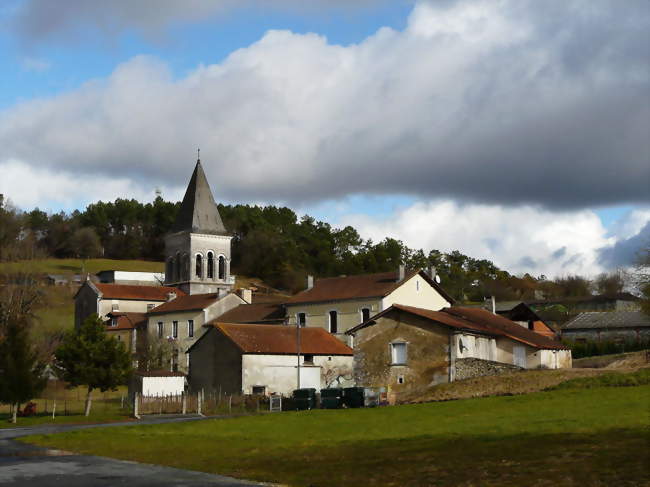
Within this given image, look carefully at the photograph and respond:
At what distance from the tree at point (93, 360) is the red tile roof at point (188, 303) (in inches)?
1229

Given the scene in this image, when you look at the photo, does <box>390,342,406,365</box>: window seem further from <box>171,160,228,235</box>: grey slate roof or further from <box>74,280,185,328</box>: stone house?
<box>171,160,228,235</box>: grey slate roof

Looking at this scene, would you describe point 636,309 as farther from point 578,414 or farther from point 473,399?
point 578,414

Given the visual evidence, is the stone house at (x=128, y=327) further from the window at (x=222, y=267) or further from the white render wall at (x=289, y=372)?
the white render wall at (x=289, y=372)

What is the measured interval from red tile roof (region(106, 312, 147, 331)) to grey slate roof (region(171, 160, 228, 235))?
14122 millimetres

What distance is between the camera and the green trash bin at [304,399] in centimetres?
4986

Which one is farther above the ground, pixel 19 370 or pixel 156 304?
pixel 156 304

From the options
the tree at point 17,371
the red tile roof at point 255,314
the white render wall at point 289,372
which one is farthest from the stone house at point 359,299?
the tree at point 17,371

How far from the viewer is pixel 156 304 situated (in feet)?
317

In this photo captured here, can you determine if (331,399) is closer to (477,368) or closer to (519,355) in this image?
(477,368)

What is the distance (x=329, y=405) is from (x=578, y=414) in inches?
839

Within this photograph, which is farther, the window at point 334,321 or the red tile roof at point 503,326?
the window at point 334,321

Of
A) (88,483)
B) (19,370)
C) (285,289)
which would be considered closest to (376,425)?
(88,483)

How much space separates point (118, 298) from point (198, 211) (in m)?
14.5

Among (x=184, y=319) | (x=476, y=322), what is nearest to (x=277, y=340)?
(x=476, y=322)
